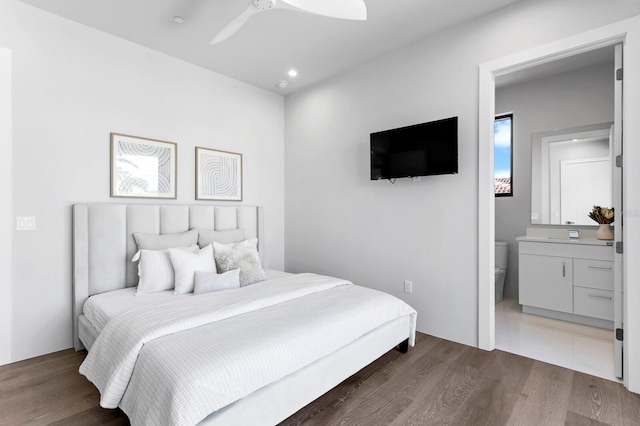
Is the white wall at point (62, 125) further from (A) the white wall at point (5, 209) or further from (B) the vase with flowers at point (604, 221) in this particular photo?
(B) the vase with flowers at point (604, 221)

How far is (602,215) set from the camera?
3.40m

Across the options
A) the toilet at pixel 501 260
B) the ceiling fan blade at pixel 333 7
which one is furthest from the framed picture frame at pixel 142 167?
the toilet at pixel 501 260

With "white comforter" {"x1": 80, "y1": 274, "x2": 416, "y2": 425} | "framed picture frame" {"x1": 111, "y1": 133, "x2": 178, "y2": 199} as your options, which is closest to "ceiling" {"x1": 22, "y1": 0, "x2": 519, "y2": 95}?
"framed picture frame" {"x1": 111, "y1": 133, "x2": 178, "y2": 199}

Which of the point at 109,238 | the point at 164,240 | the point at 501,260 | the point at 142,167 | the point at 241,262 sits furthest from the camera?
the point at 501,260

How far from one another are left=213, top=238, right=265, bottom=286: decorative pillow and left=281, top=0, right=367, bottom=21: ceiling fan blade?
6.71 feet

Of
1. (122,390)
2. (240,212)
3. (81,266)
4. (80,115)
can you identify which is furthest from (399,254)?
(80,115)

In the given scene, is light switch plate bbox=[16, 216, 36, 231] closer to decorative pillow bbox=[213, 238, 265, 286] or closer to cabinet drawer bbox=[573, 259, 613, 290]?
decorative pillow bbox=[213, 238, 265, 286]

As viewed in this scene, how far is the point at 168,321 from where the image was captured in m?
1.86

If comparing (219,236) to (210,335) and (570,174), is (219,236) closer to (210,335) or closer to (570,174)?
(210,335)

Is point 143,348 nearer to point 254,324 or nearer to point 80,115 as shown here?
point 254,324

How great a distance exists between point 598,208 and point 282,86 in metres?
3.90

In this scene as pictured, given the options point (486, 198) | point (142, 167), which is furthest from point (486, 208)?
point (142, 167)

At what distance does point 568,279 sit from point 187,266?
12.5 feet

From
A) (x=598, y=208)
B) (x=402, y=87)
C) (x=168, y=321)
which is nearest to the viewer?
(x=168, y=321)
